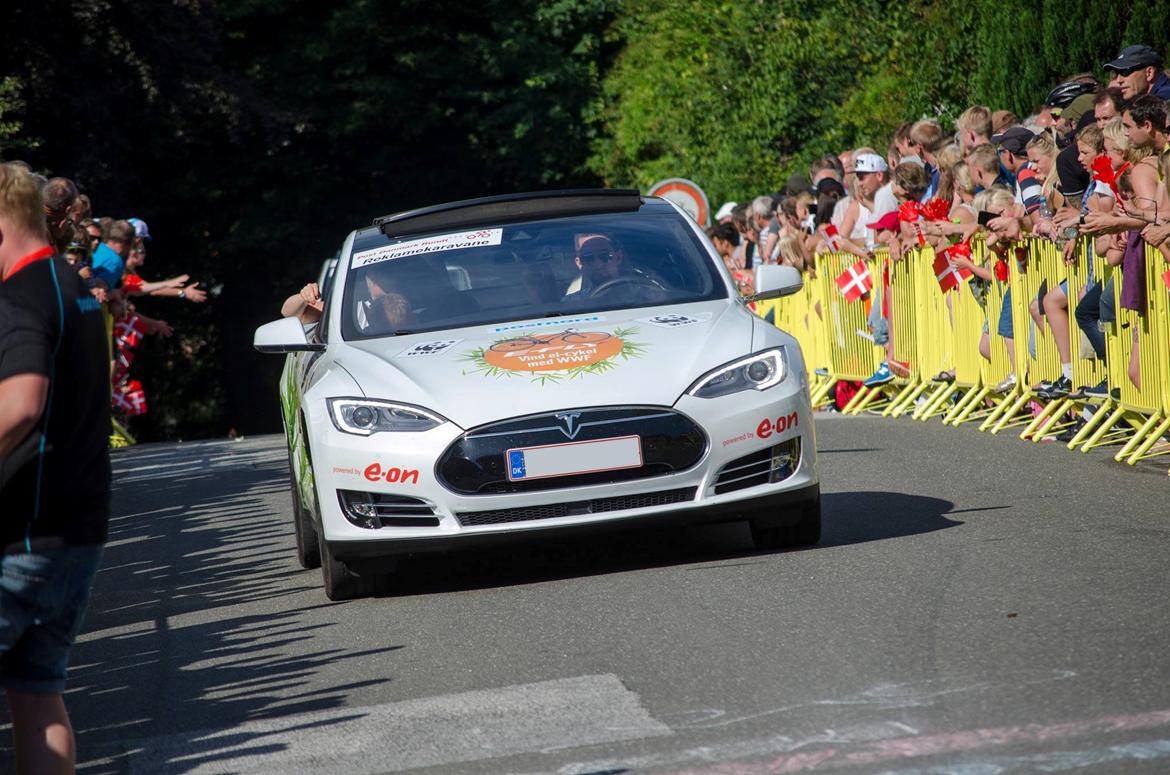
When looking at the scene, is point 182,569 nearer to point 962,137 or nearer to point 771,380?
point 771,380

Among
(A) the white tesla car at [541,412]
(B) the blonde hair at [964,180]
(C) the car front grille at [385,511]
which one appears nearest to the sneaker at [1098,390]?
(B) the blonde hair at [964,180]

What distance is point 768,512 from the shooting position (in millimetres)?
8695

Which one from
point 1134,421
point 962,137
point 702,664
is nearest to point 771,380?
point 702,664

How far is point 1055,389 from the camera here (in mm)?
13188

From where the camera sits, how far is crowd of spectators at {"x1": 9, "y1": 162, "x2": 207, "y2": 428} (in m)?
12.7

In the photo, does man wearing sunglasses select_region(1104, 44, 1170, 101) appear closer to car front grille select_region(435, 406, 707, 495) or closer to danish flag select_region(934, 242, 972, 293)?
danish flag select_region(934, 242, 972, 293)

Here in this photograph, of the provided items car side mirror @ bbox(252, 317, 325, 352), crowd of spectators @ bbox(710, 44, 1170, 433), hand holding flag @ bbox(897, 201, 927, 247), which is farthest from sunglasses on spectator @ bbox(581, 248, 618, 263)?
hand holding flag @ bbox(897, 201, 927, 247)

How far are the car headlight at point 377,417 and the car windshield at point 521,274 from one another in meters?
0.79

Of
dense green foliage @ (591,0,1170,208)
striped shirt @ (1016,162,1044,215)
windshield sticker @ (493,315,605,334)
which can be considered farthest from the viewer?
dense green foliage @ (591,0,1170,208)

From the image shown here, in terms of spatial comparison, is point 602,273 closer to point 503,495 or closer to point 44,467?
point 503,495

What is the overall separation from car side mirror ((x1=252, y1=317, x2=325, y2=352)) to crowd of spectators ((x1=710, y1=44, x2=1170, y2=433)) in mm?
4601

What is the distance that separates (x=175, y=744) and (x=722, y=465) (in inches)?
120

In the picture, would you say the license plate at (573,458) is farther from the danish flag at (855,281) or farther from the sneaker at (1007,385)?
the danish flag at (855,281)

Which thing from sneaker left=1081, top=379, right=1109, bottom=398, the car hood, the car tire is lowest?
sneaker left=1081, top=379, right=1109, bottom=398
